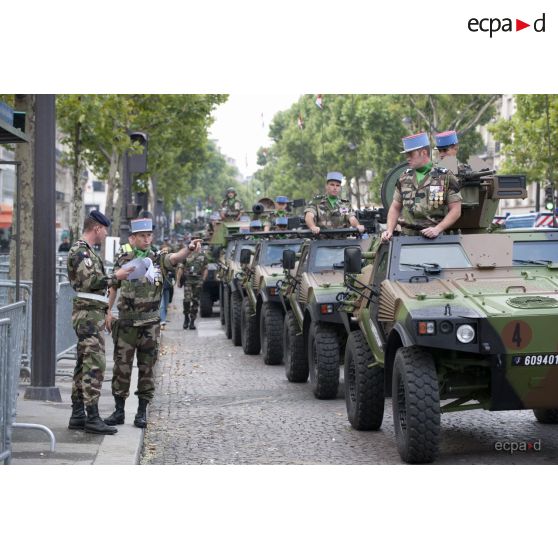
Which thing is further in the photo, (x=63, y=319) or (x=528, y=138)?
(x=528, y=138)

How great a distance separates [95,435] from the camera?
988 cm

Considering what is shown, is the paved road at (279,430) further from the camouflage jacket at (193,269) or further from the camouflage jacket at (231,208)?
the camouflage jacket at (231,208)

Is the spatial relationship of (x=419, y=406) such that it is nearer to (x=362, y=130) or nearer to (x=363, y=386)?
(x=363, y=386)

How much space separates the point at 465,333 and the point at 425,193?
2.08 m

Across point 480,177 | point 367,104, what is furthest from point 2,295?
point 367,104

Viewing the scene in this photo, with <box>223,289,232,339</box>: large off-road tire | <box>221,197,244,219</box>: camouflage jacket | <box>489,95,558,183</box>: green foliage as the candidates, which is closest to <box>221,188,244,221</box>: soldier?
<box>221,197,244,219</box>: camouflage jacket

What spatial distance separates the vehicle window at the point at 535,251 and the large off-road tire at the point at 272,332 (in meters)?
5.88

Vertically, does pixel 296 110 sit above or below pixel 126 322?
above

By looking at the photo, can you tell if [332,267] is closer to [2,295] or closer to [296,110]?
[2,295]

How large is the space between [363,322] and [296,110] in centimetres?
8902

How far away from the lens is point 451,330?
8.35 meters

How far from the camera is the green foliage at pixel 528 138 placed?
4416 centimetres

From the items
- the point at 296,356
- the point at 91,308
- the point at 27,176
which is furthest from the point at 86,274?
the point at 27,176

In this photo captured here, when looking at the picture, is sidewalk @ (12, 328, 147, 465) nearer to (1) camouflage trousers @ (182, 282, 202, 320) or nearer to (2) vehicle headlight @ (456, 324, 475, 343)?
(2) vehicle headlight @ (456, 324, 475, 343)
